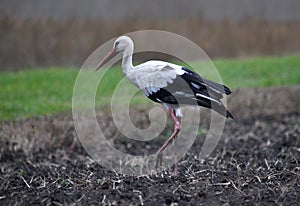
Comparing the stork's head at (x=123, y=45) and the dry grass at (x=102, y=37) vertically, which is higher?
the stork's head at (x=123, y=45)

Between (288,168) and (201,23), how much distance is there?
10.8 meters

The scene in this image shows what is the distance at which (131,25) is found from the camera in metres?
15.1

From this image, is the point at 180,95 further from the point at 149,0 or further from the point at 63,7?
the point at 149,0

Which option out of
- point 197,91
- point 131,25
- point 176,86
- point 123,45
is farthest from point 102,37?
point 197,91

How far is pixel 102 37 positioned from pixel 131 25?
3.15 ft

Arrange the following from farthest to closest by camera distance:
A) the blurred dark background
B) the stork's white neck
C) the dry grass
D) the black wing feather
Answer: the blurred dark background → the dry grass → the stork's white neck → the black wing feather

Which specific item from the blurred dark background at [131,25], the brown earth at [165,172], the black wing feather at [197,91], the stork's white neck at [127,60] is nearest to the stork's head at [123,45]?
the stork's white neck at [127,60]

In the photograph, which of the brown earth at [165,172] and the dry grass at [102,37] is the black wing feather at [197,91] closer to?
the brown earth at [165,172]

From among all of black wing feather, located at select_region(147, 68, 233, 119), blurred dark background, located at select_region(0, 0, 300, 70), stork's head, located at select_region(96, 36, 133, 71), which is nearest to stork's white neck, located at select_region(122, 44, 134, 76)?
stork's head, located at select_region(96, 36, 133, 71)

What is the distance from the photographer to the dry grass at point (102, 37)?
13523 mm

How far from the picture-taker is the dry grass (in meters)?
13.5

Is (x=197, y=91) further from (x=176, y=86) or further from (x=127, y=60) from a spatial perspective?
(x=127, y=60)

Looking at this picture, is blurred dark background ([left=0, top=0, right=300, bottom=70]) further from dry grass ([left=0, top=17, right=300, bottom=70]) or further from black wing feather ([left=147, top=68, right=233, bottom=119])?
black wing feather ([left=147, top=68, right=233, bottom=119])

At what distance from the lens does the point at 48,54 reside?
13945mm
